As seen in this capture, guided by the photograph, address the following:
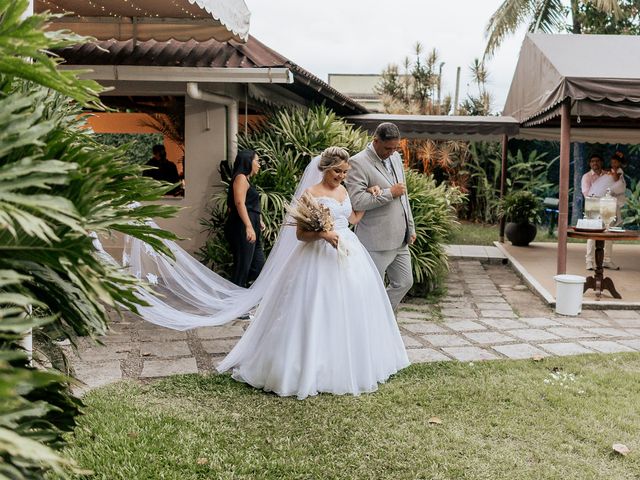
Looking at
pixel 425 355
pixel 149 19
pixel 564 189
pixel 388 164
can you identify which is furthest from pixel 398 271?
pixel 149 19

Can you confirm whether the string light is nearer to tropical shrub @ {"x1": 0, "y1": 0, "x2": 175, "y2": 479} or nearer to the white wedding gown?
the white wedding gown

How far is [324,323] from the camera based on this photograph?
4930 millimetres

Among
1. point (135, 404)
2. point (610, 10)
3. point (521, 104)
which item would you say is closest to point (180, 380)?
point (135, 404)

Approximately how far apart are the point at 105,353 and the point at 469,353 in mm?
3254

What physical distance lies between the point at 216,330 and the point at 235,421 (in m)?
2.51

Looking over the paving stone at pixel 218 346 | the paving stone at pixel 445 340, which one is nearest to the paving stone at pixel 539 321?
the paving stone at pixel 445 340

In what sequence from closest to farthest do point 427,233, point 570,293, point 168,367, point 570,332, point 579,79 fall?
point 168,367
point 570,332
point 570,293
point 579,79
point 427,233

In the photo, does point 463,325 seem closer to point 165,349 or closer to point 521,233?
point 165,349

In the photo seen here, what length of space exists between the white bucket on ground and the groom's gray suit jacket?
2.91 metres

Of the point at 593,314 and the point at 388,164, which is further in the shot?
the point at 593,314

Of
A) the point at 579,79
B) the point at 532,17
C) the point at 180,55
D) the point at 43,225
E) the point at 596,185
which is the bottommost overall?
the point at 43,225

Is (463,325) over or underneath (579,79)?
underneath

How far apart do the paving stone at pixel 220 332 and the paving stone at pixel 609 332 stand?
3722mm

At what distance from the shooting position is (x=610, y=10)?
56.2 feet
